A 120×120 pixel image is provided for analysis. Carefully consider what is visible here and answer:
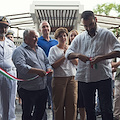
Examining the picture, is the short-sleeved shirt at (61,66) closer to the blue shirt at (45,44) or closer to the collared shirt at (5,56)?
the blue shirt at (45,44)

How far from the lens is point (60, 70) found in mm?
3662

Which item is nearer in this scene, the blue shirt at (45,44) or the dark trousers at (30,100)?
the dark trousers at (30,100)

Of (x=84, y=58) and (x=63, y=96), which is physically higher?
(x=84, y=58)

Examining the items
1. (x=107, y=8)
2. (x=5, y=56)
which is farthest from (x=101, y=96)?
(x=107, y=8)

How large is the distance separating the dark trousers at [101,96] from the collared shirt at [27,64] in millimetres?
680

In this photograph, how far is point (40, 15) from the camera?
11484 millimetres

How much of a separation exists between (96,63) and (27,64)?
1.04 metres

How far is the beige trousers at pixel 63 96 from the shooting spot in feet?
11.9

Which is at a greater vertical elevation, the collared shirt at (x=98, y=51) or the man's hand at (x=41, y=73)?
the collared shirt at (x=98, y=51)

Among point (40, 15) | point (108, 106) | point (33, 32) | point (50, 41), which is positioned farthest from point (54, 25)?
point (108, 106)

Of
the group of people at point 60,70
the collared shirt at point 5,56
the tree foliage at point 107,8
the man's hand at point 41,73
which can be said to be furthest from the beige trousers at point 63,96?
the tree foliage at point 107,8

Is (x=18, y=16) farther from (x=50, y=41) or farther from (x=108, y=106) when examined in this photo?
(x=108, y=106)

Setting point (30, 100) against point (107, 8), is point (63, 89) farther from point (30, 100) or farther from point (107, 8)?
point (107, 8)

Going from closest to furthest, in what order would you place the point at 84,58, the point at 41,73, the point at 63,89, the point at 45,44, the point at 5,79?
the point at 84,58
the point at 41,73
the point at 5,79
the point at 63,89
the point at 45,44
